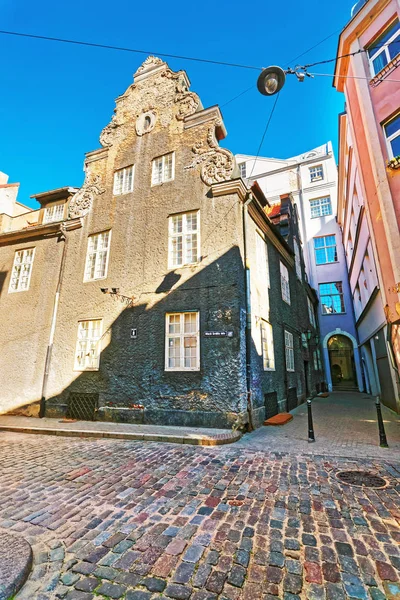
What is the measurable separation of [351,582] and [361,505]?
1618mm

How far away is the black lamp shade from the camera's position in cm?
652

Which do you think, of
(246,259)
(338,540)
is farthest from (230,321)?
(338,540)

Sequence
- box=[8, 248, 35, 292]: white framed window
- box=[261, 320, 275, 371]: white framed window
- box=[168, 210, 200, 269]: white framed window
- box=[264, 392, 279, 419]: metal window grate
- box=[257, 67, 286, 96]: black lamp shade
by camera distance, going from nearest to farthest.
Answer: box=[257, 67, 286, 96]: black lamp shade → box=[264, 392, 279, 419]: metal window grate → box=[168, 210, 200, 269]: white framed window → box=[261, 320, 275, 371]: white framed window → box=[8, 248, 35, 292]: white framed window

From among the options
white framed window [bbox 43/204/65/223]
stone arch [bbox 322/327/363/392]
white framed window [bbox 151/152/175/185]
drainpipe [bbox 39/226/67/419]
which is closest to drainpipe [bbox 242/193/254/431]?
white framed window [bbox 151/152/175/185]

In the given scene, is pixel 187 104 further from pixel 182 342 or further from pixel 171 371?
pixel 171 371

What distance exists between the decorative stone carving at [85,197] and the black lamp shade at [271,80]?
8458 mm

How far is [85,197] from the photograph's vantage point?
13086 mm

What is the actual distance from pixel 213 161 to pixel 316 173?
22714mm

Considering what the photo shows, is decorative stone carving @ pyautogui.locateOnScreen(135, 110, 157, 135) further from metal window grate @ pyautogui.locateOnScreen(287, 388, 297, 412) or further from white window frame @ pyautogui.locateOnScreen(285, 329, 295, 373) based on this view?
metal window grate @ pyautogui.locateOnScreen(287, 388, 297, 412)

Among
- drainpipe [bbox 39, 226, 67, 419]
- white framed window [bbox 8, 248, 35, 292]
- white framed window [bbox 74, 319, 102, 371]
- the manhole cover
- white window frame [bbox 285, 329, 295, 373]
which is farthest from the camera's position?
white framed window [bbox 8, 248, 35, 292]

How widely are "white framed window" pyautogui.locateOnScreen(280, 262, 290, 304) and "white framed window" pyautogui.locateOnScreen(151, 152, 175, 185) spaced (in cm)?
709

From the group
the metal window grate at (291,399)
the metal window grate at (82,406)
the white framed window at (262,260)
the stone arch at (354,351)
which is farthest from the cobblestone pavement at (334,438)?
the stone arch at (354,351)

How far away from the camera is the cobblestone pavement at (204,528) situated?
2.43 meters

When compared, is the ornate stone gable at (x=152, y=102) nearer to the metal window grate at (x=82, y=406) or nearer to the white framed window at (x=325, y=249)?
the metal window grate at (x=82, y=406)
